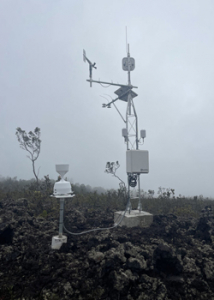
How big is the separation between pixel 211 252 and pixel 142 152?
114 inches

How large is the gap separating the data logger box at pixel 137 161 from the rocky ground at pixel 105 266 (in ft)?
5.52

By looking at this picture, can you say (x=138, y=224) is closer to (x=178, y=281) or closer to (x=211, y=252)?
(x=211, y=252)

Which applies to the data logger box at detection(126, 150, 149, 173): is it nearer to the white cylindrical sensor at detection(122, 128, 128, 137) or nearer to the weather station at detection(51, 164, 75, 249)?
the white cylindrical sensor at detection(122, 128, 128, 137)

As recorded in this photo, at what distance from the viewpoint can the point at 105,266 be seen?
3.12 meters

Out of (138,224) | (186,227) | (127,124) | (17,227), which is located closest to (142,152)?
(127,124)

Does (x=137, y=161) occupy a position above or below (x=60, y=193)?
A: above

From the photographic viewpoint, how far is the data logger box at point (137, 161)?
5.76 m

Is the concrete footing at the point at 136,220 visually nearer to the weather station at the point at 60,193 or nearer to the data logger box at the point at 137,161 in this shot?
the data logger box at the point at 137,161

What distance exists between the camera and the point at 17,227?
15.6 ft

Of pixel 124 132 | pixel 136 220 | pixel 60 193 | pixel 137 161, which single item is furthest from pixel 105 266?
pixel 124 132

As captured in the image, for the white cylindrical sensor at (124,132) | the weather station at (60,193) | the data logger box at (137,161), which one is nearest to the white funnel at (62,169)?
the weather station at (60,193)

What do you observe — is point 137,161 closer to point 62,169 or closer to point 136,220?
point 136,220

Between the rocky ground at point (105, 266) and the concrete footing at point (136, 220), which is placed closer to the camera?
the rocky ground at point (105, 266)

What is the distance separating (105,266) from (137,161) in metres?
3.17
